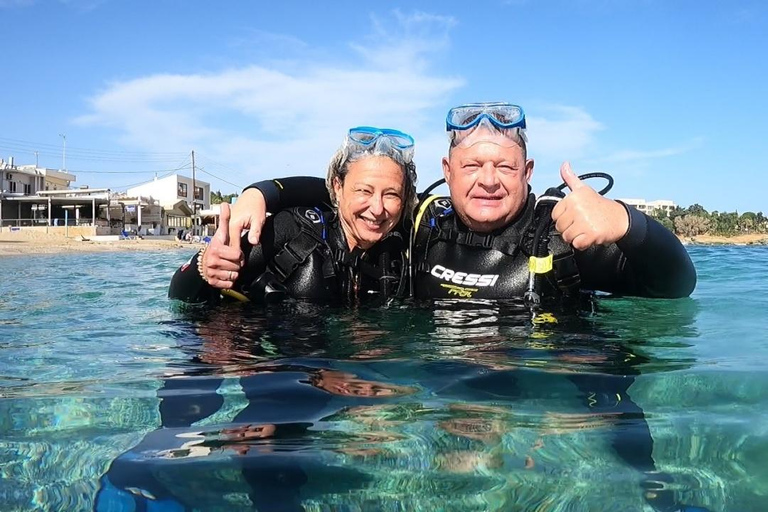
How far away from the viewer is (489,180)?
3449 millimetres

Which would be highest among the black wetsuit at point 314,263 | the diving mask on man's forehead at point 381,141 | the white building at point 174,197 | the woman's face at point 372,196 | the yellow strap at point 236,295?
the white building at point 174,197

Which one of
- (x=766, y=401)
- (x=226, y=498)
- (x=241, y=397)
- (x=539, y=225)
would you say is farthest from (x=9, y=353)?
(x=766, y=401)

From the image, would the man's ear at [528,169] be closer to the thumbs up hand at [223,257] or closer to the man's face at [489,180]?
the man's face at [489,180]

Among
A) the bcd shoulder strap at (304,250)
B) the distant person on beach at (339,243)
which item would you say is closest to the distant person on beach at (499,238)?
the distant person on beach at (339,243)

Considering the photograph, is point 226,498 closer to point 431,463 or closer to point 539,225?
point 431,463

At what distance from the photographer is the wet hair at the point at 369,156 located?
3531 millimetres

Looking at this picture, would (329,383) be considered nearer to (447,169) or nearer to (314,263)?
(314,263)

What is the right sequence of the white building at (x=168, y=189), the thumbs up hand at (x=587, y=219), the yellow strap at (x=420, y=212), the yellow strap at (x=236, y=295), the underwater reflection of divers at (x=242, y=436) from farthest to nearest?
the white building at (x=168, y=189)
the yellow strap at (x=236, y=295)
the yellow strap at (x=420, y=212)
the thumbs up hand at (x=587, y=219)
the underwater reflection of divers at (x=242, y=436)

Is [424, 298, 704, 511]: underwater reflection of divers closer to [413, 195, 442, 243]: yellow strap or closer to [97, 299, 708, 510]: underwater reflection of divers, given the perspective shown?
[97, 299, 708, 510]: underwater reflection of divers

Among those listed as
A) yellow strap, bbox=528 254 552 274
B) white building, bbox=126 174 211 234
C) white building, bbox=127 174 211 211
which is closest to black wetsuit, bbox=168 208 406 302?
yellow strap, bbox=528 254 552 274

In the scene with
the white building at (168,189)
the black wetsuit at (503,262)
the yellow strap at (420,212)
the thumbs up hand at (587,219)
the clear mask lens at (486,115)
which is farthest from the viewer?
the white building at (168,189)

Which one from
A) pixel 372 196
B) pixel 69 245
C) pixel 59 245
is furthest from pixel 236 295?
pixel 69 245

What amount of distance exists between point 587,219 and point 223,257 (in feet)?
6.25

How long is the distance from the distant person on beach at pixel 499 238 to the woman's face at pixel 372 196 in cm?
36
